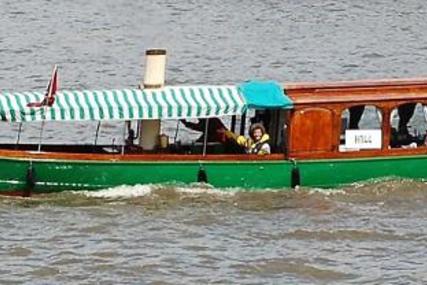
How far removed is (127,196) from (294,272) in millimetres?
4069

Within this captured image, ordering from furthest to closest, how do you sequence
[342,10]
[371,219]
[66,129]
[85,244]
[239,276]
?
[342,10]
[66,129]
[371,219]
[85,244]
[239,276]

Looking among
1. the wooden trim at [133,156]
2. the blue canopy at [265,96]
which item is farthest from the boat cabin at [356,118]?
the wooden trim at [133,156]

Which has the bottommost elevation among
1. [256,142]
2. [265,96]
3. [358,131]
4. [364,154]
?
[364,154]

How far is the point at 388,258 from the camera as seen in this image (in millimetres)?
22219

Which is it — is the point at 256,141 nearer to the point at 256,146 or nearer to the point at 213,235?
the point at 256,146

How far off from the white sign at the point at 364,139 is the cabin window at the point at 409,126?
462 millimetres

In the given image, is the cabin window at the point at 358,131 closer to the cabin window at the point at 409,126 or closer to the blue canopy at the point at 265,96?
the cabin window at the point at 409,126

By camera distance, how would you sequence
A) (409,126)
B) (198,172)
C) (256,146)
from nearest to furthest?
(198,172)
(256,146)
(409,126)

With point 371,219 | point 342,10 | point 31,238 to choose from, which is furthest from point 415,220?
point 342,10

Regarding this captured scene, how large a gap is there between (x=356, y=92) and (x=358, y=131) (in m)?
0.67

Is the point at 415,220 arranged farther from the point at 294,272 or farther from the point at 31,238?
the point at 31,238

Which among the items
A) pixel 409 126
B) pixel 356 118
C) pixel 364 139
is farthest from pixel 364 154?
pixel 409 126

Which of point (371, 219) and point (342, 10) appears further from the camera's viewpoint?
point (342, 10)

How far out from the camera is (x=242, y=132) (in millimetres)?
25844
